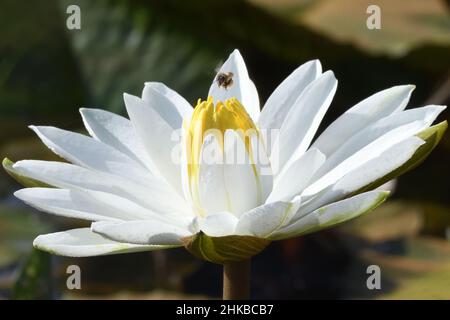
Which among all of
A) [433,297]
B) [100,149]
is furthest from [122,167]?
[433,297]

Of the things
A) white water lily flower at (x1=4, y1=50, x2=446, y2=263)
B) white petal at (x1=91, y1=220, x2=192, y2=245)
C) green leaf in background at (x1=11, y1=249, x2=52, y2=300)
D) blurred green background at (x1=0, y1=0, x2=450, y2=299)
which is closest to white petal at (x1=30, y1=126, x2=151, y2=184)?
white water lily flower at (x1=4, y1=50, x2=446, y2=263)

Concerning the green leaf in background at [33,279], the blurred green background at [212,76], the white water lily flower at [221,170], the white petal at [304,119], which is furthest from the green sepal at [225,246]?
the blurred green background at [212,76]

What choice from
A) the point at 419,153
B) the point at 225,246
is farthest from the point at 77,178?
the point at 419,153

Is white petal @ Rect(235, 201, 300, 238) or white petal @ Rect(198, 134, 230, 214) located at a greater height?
white petal @ Rect(198, 134, 230, 214)

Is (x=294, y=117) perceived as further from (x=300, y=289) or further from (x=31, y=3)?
(x=31, y=3)

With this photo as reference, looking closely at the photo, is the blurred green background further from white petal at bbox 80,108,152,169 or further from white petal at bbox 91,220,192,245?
white petal at bbox 91,220,192,245

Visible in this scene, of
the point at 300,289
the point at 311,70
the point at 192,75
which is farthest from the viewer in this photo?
the point at 192,75

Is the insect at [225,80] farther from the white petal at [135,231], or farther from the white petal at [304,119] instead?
the white petal at [135,231]
